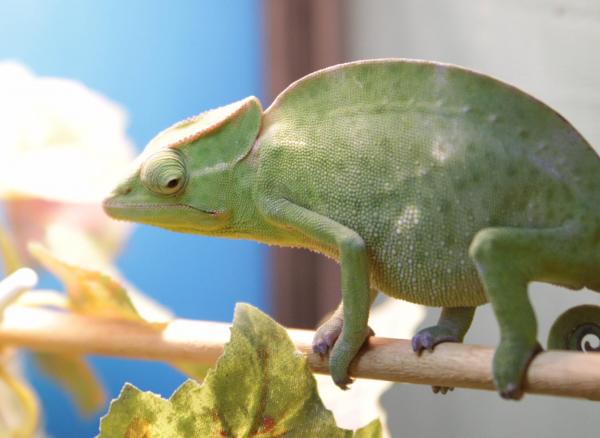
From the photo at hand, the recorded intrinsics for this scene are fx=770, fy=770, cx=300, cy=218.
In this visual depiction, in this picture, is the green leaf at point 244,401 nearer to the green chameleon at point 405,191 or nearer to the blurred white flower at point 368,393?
the green chameleon at point 405,191

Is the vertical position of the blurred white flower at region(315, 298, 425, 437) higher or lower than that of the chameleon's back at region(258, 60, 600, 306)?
lower

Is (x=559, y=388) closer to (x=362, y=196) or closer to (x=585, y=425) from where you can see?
(x=362, y=196)

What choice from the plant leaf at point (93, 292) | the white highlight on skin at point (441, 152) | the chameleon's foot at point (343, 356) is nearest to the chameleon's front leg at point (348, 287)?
the chameleon's foot at point (343, 356)

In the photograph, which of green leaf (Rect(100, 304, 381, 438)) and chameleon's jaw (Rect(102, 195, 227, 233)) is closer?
green leaf (Rect(100, 304, 381, 438))

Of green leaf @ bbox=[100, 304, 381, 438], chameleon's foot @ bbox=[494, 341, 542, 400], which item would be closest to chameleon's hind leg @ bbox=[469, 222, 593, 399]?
chameleon's foot @ bbox=[494, 341, 542, 400]

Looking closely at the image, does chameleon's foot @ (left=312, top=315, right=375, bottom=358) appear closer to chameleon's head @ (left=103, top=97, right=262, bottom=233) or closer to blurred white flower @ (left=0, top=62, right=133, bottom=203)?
chameleon's head @ (left=103, top=97, right=262, bottom=233)

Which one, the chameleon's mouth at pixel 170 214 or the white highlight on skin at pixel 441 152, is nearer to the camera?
the white highlight on skin at pixel 441 152

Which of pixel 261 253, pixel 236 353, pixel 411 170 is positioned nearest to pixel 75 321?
pixel 236 353

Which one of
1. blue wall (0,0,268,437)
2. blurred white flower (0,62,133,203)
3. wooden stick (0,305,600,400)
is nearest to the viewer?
wooden stick (0,305,600,400)
